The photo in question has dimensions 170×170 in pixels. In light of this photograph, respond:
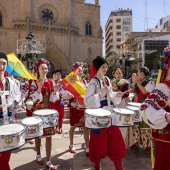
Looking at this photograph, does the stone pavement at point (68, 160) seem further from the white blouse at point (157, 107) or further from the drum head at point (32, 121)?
the white blouse at point (157, 107)

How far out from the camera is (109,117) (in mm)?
3221

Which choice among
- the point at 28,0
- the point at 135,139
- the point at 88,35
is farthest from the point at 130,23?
the point at 135,139

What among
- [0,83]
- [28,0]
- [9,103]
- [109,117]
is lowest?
[109,117]

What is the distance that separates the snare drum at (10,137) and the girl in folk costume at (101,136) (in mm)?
1207

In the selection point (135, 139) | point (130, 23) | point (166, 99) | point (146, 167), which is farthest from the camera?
point (130, 23)

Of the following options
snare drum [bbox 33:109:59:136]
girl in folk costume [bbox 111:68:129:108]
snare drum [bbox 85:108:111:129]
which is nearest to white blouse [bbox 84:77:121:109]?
snare drum [bbox 85:108:111:129]

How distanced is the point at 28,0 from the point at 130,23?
44.3 metres

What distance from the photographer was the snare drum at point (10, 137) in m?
2.61

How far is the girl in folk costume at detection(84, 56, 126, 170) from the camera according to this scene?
348cm

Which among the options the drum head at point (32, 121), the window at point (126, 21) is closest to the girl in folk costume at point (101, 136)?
the drum head at point (32, 121)

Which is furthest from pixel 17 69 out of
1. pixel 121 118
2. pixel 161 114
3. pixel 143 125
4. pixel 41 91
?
pixel 143 125

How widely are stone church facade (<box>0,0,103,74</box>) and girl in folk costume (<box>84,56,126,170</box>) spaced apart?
24251mm

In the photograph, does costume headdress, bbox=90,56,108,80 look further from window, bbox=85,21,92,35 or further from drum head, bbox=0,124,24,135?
window, bbox=85,21,92,35

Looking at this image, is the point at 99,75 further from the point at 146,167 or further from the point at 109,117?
the point at 146,167
